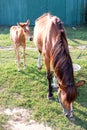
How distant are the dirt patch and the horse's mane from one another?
0.92 metres

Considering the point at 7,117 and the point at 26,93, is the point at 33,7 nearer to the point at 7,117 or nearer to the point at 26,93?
the point at 26,93

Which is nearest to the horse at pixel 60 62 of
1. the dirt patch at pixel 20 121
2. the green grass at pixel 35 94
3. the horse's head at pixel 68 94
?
the horse's head at pixel 68 94

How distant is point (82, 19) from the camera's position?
14.0 metres

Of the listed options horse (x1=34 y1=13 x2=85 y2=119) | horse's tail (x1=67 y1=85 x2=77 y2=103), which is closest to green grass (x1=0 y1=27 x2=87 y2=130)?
horse (x1=34 y1=13 x2=85 y2=119)

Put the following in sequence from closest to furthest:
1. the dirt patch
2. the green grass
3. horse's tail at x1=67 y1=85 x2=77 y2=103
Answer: horse's tail at x1=67 y1=85 x2=77 y2=103, the dirt patch, the green grass

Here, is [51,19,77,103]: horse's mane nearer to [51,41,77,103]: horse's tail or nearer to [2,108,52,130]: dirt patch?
[51,41,77,103]: horse's tail

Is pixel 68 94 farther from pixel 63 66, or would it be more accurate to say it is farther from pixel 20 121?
pixel 20 121

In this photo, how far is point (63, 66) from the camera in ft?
17.5

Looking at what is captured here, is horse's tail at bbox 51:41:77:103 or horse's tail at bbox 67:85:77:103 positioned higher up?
horse's tail at bbox 51:41:77:103

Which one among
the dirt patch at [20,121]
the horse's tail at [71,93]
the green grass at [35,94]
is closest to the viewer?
the horse's tail at [71,93]

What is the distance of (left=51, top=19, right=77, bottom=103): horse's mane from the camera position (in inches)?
201

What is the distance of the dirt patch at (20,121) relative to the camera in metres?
5.61

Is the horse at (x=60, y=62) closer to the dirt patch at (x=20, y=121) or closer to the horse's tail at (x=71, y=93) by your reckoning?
the horse's tail at (x=71, y=93)

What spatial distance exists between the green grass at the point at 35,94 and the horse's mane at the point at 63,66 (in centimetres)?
85
